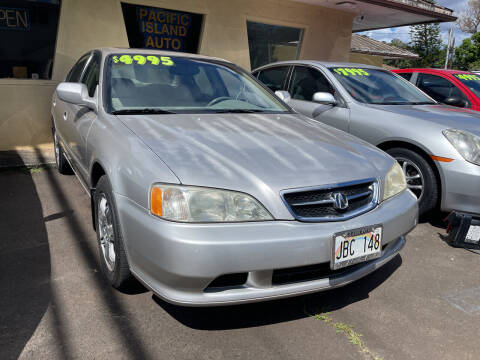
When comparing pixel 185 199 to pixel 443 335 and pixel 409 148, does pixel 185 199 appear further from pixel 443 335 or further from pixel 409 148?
pixel 409 148

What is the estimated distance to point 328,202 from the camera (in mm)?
2018


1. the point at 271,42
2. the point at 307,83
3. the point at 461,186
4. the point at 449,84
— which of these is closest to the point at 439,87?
the point at 449,84

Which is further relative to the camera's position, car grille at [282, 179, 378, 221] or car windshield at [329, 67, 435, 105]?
car windshield at [329, 67, 435, 105]

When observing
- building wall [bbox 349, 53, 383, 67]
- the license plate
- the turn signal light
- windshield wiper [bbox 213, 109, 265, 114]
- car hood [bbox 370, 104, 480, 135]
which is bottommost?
the license plate

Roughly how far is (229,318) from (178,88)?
1.76 metres

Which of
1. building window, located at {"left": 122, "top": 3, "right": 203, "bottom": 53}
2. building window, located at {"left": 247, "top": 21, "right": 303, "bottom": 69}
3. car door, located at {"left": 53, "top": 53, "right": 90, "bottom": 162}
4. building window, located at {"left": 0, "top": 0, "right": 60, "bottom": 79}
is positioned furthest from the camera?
building window, located at {"left": 247, "top": 21, "right": 303, "bottom": 69}

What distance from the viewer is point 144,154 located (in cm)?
207

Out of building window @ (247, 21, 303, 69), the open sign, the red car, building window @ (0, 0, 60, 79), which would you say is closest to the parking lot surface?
the red car

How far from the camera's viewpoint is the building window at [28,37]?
583cm

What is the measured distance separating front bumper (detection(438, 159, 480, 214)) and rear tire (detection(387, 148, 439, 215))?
11 centimetres

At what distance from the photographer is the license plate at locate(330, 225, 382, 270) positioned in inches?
76.7

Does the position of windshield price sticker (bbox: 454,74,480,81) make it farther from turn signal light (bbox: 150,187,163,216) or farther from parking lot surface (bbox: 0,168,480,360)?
turn signal light (bbox: 150,187,163,216)

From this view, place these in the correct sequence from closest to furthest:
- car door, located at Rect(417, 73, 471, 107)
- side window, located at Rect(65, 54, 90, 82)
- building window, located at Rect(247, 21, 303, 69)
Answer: side window, located at Rect(65, 54, 90, 82)
car door, located at Rect(417, 73, 471, 107)
building window, located at Rect(247, 21, 303, 69)

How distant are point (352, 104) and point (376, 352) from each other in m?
2.88
